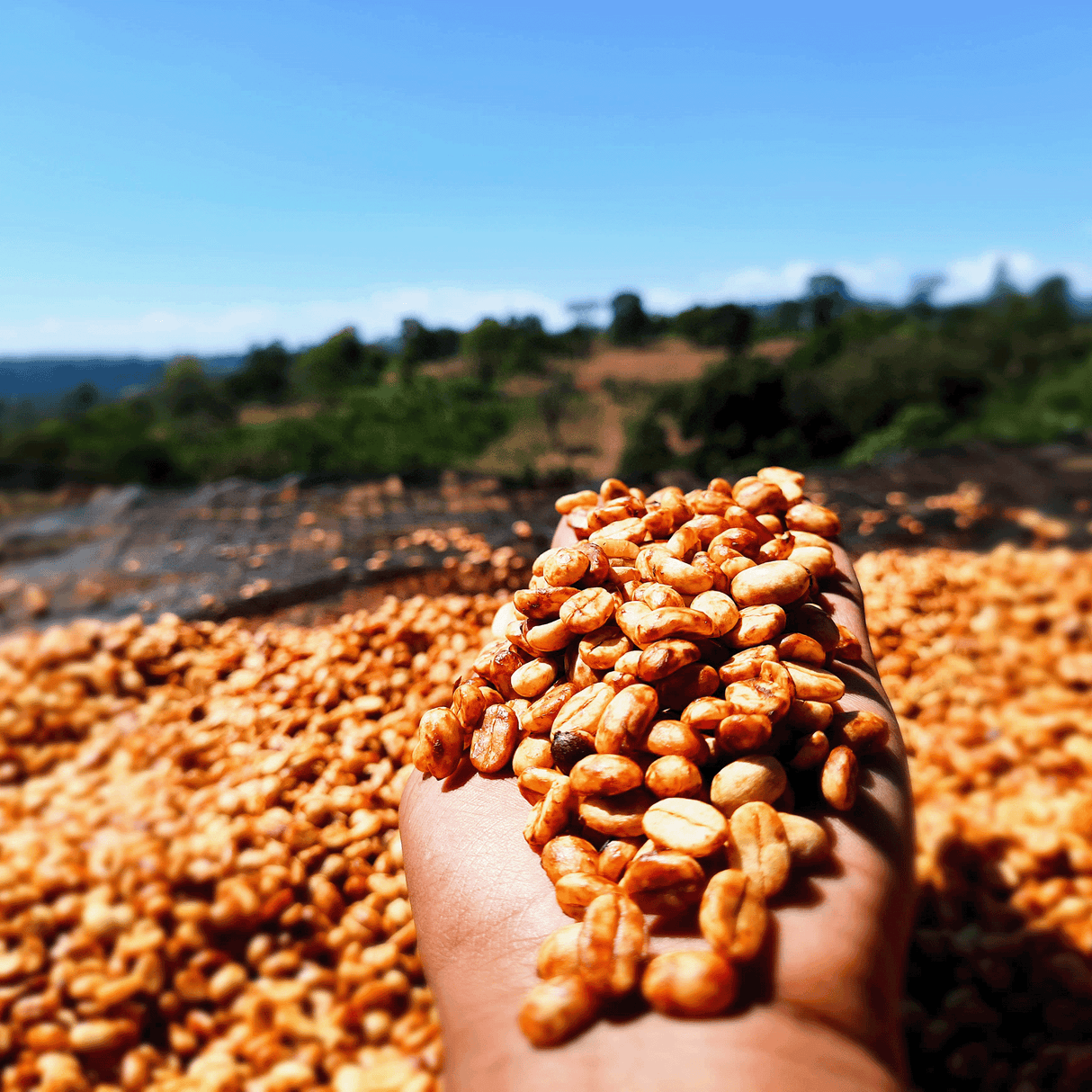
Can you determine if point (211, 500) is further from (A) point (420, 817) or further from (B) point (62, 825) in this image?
(A) point (420, 817)

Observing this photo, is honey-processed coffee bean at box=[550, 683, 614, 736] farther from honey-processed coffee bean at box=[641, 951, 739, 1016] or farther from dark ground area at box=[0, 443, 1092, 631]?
dark ground area at box=[0, 443, 1092, 631]

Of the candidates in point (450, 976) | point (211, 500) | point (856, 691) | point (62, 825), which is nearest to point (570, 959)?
point (450, 976)

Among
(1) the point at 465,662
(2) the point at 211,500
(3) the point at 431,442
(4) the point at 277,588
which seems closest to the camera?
(1) the point at 465,662

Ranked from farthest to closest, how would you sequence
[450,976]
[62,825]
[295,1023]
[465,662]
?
[465,662] → [62,825] → [295,1023] → [450,976]

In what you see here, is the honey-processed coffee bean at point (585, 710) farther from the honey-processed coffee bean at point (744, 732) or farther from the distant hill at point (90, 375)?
the distant hill at point (90, 375)

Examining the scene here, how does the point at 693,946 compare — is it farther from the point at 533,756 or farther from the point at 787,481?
the point at 787,481

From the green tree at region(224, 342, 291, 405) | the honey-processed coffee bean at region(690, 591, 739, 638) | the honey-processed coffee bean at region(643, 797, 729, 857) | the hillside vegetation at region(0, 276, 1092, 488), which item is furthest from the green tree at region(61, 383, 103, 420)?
the honey-processed coffee bean at region(643, 797, 729, 857)

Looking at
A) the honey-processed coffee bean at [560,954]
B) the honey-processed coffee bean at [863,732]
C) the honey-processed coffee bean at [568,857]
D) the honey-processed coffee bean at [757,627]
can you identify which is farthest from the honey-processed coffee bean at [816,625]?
the honey-processed coffee bean at [560,954]
